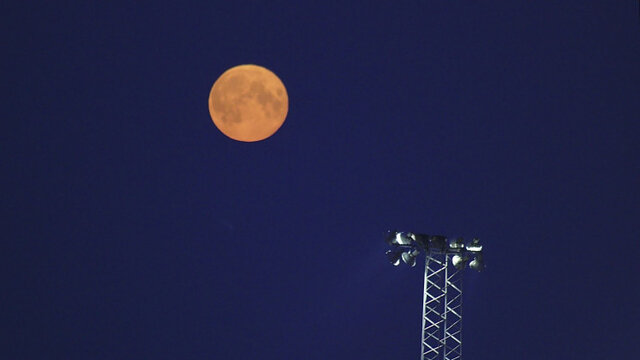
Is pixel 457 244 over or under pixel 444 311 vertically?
under

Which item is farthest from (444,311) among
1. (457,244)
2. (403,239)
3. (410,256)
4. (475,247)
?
(403,239)

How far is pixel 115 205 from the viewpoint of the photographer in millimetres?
10570

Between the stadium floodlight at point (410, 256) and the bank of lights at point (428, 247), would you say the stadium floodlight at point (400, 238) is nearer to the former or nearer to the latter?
the bank of lights at point (428, 247)

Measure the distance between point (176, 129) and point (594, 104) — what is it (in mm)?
7806

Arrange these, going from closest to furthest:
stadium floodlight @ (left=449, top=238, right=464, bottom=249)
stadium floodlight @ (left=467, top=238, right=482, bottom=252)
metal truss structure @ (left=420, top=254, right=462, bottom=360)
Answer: stadium floodlight @ (left=449, top=238, right=464, bottom=249) < stadium floodlight @ (left=467, top=238, right=482, bottom=252) < metal truss structure @ (left=420, top=254, right=462, bottom=360)

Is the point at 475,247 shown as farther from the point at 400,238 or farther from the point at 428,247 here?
the point at 400,238

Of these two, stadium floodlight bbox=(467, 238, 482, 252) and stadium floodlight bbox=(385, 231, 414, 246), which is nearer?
stadium floodlight bbox=(385, 231, 414, 246)

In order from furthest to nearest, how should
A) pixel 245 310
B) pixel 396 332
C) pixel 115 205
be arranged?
pixel 396 332, pixel 245 310, pixel 115 205

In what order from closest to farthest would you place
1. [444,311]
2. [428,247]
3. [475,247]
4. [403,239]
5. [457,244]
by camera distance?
[428,247] < [403,239] < [457,244] < [475,247] < [444,311]

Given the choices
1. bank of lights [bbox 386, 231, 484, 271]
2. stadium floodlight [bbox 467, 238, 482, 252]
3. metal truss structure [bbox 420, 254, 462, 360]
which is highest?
metal truss structure [bbox 420, 254, 462, 360]

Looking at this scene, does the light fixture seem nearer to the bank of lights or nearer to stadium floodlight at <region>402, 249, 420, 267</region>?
the bank of lights

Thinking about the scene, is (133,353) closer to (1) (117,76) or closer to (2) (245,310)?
(2) (245,310)

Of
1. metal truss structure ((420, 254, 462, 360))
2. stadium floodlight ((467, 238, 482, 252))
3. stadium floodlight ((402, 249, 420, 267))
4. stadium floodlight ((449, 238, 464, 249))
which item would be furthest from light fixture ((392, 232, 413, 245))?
metal truss structure ((420, 254, 462, 360))

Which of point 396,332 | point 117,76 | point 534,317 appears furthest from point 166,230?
point 534,317
